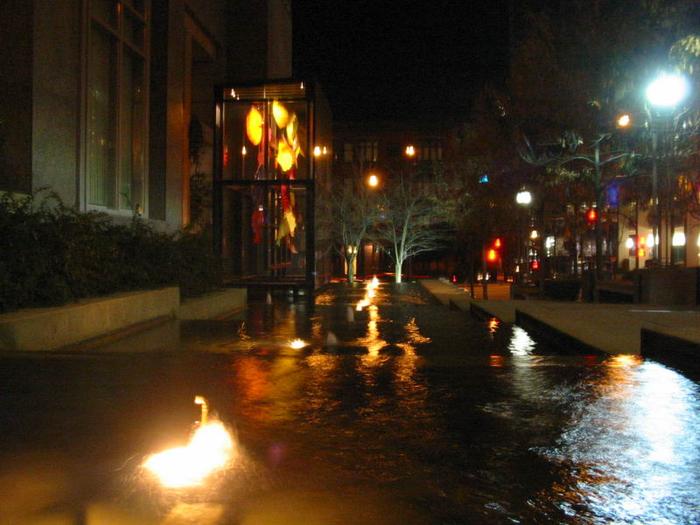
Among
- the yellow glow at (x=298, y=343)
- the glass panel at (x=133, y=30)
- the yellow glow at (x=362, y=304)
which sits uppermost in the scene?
the glass panel at (x=133, y=30)

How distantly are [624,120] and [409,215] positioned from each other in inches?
936

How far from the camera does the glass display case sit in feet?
76.6

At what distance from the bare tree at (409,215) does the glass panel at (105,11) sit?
93.4ft

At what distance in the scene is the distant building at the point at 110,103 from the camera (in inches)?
492

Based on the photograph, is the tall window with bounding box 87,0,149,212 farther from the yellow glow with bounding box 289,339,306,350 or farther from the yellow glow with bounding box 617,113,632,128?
the yellow glow with bounding box 617,113,632,128

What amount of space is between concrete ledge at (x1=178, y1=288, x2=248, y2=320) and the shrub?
57 centimetres

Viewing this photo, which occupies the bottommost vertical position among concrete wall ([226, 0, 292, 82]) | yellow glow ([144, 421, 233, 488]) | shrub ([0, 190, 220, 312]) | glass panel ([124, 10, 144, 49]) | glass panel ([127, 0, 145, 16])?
yellow glow ([144, 421, 233, 488])

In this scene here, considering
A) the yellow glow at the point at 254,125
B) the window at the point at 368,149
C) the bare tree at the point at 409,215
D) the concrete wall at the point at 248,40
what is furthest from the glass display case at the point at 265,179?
the window at the point at 368,149

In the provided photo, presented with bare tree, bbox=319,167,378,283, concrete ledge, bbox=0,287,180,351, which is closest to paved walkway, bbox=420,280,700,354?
concrete ledge, bbox=0,287,180,351

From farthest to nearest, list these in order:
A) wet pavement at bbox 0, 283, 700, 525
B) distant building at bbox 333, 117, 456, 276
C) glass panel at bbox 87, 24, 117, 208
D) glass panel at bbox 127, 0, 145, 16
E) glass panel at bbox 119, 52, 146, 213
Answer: distant building at bbox 333, 117, 456, 276 → glass panel at bbox 127, 0, 145, 16 → glass panel at bbox 119, 52, 146, 213 → glass panel at bbox 87, 24, 117, 208 → wet pavement at bbox 0, 283, 700, 525

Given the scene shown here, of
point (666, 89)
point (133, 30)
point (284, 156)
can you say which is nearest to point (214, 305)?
point (133, 30)

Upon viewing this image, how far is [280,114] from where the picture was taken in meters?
24.9

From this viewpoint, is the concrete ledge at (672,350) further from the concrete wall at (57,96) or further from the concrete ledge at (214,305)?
the concrete wall at (57,96)

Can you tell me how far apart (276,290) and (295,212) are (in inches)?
Result: 161
